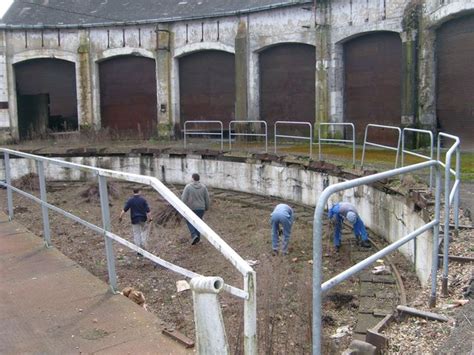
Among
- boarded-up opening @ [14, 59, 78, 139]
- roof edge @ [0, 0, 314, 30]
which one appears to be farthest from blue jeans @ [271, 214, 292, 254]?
boarded-up opening @ [14, 59, 78, 139]

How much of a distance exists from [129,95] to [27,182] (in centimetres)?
759

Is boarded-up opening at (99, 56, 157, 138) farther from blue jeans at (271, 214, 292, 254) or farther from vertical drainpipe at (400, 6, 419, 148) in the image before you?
blue jeans at (271, 214, 292, 254)

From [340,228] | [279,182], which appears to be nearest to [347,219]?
[340,228]

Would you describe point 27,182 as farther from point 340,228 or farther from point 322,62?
point 340,228

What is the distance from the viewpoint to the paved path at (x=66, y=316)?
3.50 meters

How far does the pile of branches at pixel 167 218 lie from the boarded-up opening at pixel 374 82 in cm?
770

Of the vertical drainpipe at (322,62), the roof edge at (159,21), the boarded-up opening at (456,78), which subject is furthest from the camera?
the roof edge at (159,21)

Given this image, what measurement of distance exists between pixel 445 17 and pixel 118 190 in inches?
391

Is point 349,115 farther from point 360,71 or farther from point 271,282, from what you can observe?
point 271,282

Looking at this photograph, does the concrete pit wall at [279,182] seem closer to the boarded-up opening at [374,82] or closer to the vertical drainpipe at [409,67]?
the vertical drainpipe at [409,67]

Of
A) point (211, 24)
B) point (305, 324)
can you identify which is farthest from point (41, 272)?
point (211, 24)

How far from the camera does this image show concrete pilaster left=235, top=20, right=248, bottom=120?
19.4 meters

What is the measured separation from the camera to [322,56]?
17.4 metres

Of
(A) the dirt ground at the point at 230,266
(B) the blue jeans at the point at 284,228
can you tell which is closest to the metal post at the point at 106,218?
(A) the dirt ground at the point at 230,266
